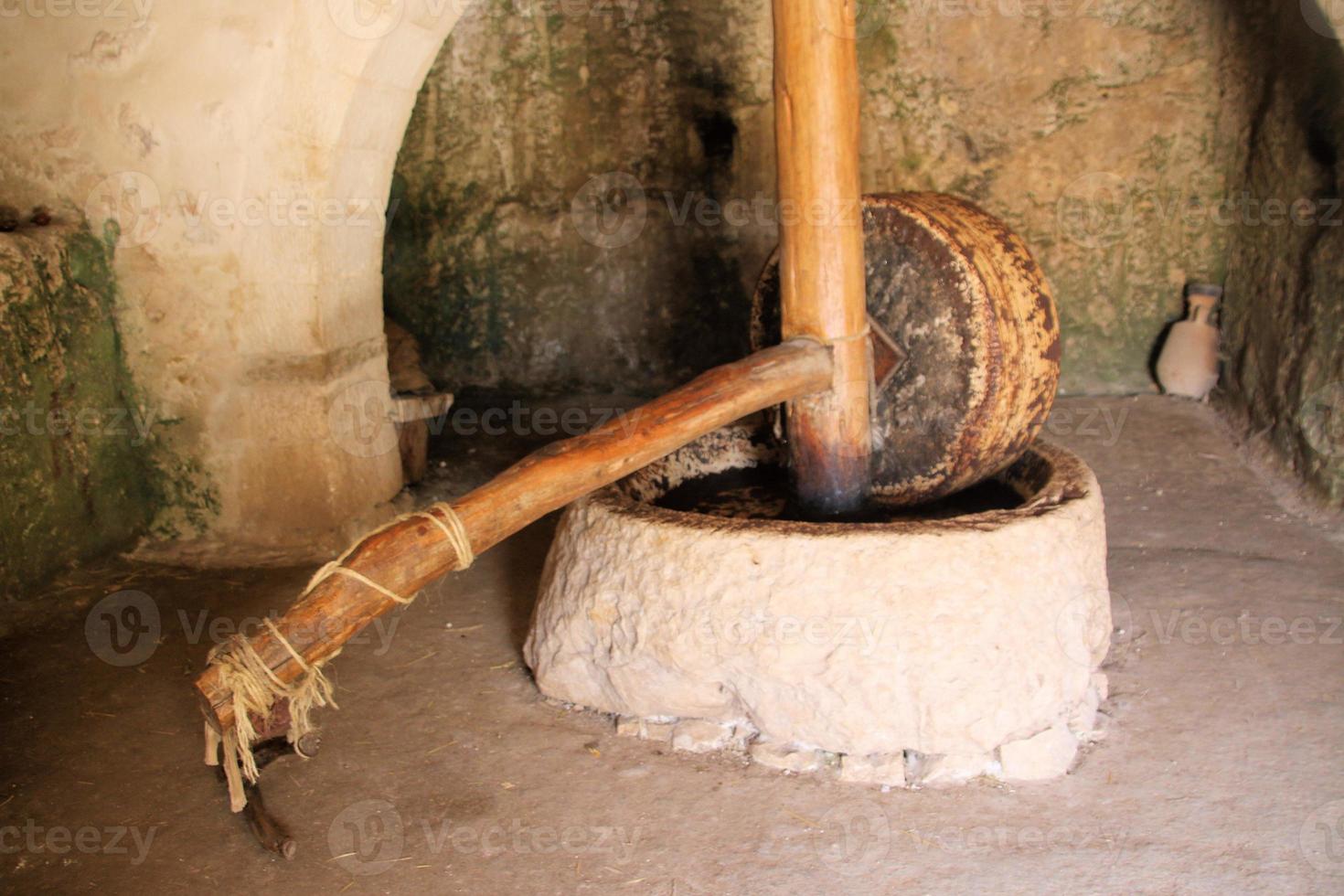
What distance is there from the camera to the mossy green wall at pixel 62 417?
340 cm

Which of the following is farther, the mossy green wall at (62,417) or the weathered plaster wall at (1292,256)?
the weathered plaster wall at (1292,256)

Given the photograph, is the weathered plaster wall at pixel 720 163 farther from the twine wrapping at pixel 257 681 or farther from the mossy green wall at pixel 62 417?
the twine wrapping at pixel 257 681

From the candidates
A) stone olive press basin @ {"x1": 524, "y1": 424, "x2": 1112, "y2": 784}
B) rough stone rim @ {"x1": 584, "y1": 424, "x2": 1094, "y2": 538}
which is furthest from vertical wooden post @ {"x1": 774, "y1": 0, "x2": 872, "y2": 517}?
stone olive press basin @ {"x1": 524, "y1": 424, "x2": 1112, "y2": 784}

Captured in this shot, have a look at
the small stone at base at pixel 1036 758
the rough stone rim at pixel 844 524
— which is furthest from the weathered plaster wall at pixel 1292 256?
the small stone at base at pixel 1036 758

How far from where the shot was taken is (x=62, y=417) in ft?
11.8

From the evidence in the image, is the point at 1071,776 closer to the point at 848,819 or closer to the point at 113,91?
the point at 848,819

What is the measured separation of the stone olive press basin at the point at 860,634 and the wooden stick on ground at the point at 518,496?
0.73ft

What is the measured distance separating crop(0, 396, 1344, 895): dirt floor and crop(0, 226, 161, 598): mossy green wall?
0.78 ft

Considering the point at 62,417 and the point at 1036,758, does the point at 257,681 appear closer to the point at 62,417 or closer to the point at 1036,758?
the point at 1036,758

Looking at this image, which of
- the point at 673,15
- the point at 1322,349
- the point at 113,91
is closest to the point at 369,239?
the point at 113,91

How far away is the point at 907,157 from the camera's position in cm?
522

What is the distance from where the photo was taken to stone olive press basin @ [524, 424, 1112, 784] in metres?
2.42

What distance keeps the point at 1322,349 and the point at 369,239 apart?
3391 millimetres

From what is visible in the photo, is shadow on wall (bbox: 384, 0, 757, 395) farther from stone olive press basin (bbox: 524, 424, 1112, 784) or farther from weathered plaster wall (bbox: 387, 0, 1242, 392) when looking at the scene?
stone olive press basin (bbox: 524, 424, 1112, 784)
